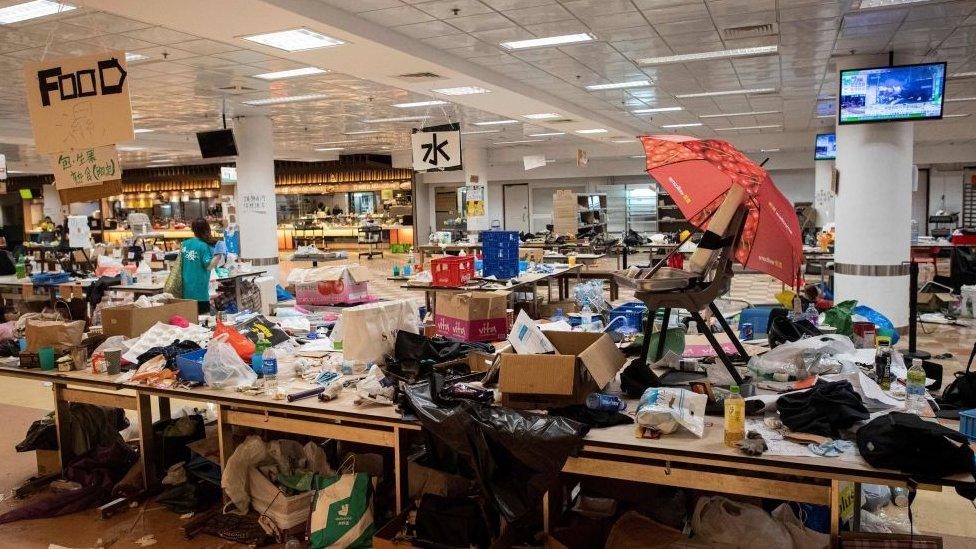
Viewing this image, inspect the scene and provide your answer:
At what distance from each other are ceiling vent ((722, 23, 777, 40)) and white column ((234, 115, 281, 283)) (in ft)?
25.9

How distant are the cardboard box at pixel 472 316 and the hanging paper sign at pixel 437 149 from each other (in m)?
5.36

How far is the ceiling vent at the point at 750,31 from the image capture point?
6711mm

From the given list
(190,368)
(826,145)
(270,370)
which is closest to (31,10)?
(190,368)

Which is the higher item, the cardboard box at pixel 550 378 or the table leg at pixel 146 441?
the cardboard box at pixel 550 378

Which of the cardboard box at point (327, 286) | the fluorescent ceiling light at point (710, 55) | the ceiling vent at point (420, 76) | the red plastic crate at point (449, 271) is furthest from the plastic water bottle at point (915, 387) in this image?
the ceiling vent at point (420, 76)

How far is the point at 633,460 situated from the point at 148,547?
2596 mm

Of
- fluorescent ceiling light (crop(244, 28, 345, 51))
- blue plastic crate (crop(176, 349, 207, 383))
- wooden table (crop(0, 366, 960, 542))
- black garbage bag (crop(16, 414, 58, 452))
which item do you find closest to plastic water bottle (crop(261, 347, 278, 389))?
wooden table (crop(0, 366, 960, 542))

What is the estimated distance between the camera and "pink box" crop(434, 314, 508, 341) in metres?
4.63

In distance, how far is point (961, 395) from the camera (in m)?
3.49

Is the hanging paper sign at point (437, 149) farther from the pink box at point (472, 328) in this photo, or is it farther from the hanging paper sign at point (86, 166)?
the hanging paper sign at point (86, 166)

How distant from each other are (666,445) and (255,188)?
408 inches

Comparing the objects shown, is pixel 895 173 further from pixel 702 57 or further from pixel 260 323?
pixel 260 323

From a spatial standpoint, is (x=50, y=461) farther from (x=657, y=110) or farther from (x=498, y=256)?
(x=657, y=110)

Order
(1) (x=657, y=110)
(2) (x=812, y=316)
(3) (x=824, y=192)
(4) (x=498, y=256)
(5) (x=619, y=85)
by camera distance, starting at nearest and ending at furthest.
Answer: (2) (x=812, y=316)
(4) (x=498, y=256)
(5) (x=619, y=85)
(1) (x=657, y=110)
(3) (x=824, y=192)
